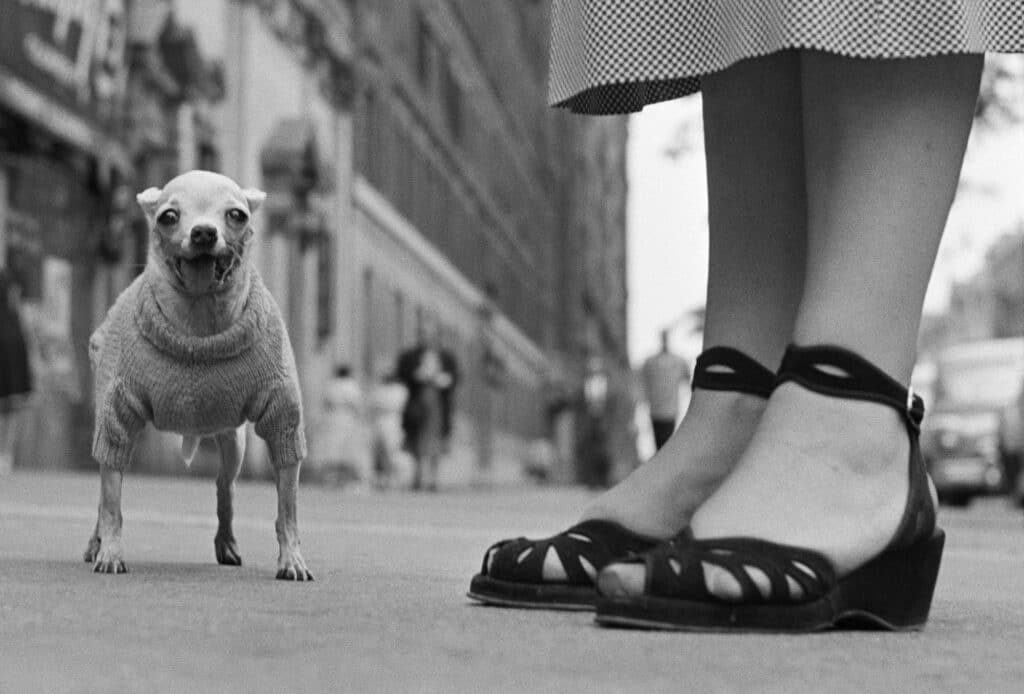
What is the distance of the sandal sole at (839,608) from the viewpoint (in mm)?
2336

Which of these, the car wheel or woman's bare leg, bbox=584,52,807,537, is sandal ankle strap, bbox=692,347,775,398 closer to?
woman's bare leg, bbox=584,52,807,537

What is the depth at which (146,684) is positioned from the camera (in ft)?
5.70

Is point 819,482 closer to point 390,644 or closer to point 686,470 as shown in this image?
point 686,470

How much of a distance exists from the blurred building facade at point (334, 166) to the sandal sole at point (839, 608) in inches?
86.3


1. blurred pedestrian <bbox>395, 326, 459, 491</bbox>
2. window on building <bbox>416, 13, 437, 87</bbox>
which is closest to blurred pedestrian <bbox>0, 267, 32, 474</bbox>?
blurred pedestrian <bbox>395, 326, 459, 491</bbox>

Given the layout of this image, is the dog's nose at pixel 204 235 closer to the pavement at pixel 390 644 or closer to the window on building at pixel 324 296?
the pavement at pixel 390 644

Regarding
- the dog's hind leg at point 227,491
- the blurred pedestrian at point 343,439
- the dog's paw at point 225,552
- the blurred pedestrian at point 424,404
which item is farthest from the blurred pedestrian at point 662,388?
the dog's paw at point 225,552

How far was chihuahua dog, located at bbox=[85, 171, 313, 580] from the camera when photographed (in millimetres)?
3469

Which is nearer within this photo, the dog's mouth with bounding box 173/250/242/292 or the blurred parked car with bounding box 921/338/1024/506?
the dog's mouth with bounding box 173/250/242/292

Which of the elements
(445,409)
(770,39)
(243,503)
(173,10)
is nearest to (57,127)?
(173,10)

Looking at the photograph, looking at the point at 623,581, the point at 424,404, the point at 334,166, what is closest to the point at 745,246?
the point at 623,581

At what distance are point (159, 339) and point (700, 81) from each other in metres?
1.05

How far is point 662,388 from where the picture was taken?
20500 mm

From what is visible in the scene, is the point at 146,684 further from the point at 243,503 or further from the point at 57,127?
the point at 57,127
